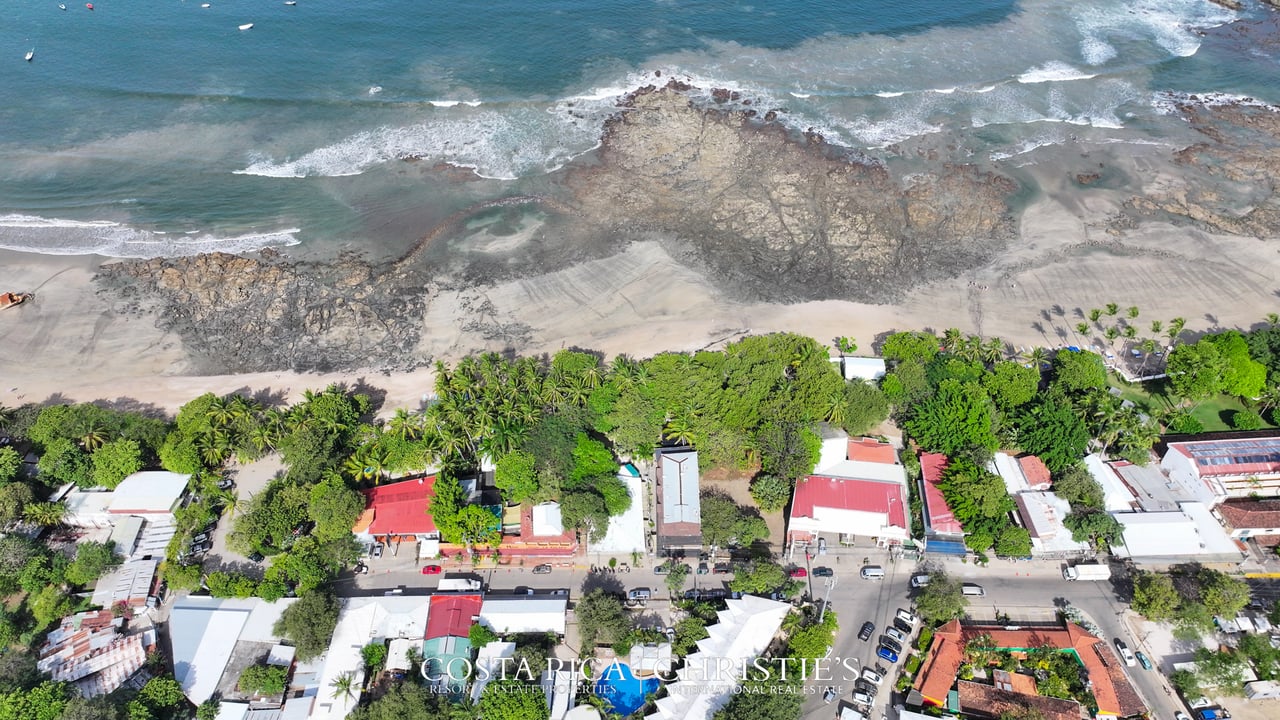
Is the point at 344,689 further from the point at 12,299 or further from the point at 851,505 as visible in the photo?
the point at 12,299

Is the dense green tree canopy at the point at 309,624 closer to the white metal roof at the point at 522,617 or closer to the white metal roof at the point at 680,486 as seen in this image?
the white metal roof at the point at 522,617

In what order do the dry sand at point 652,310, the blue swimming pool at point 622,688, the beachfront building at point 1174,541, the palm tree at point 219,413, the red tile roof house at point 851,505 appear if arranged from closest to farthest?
the blue swimming pool at point 622,688 < the beachfront building at point 1174,541 < the red tile roof house at point 851,505 < the palm tree at point 219,413 < the dry sand at point 652,310

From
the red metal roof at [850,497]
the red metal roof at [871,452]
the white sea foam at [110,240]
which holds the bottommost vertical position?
the red metal roof at [850,497]

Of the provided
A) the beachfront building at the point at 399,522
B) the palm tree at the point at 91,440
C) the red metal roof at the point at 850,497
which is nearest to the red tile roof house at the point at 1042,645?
the red metal roof at the point at 850,497

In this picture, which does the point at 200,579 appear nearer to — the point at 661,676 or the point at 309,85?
the point at 661,676

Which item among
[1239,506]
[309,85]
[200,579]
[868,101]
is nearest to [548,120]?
[309,85]
